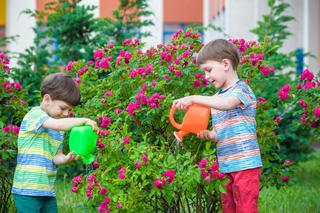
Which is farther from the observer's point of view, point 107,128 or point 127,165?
point 107,128

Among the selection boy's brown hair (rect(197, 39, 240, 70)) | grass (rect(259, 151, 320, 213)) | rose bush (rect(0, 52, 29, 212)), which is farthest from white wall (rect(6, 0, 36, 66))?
boy's brown hair (rect(197, 39, 240, 70))

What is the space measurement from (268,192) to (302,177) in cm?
183

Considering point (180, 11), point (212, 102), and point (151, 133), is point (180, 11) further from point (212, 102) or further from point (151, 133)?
point (212, 102)

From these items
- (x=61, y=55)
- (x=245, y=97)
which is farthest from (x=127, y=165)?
(x=61, y=55)

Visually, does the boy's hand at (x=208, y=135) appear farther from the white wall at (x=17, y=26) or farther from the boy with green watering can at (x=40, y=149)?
the white wall at (x=17, y=26)

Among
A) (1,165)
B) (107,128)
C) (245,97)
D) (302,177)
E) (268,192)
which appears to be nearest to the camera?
(245,97)

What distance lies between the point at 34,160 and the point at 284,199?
10.3 feet

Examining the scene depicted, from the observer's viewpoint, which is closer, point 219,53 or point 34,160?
point 219,53

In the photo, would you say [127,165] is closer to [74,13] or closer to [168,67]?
[168,67]

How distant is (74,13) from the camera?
8.35 m

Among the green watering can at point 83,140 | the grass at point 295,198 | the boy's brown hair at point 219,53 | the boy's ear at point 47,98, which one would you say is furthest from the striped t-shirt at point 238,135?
the grass at point 295,198

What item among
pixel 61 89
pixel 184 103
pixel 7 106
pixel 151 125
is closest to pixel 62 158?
pixel 61 89

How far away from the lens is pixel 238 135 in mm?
3297

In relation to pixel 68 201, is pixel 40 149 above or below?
above
